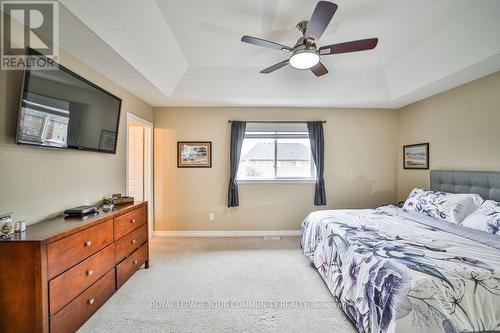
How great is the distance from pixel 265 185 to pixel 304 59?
245 cm

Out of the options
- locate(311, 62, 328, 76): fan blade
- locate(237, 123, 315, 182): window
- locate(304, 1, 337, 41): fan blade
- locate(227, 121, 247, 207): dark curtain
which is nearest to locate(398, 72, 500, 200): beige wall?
locate(237, 123, 315, 182): window

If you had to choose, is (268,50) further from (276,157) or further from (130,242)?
(130,242)

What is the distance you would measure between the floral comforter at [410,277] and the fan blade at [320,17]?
1920 mm

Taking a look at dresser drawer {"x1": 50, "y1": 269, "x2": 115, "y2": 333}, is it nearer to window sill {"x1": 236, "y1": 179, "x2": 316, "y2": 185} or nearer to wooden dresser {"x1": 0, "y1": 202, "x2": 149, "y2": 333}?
wooden dresser {"x1": 0, "y1": 202, "x2": 149, "y2": 333}

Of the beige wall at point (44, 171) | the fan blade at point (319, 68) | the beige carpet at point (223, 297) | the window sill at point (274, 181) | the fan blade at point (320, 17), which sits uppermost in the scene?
the fan blade at point (320, 17)

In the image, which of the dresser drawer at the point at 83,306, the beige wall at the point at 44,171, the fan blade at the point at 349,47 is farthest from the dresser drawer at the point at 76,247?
the fan blade at the point at 349,47

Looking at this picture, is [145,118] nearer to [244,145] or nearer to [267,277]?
[244,145]

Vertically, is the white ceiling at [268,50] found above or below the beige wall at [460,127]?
above

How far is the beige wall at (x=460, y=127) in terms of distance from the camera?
256 centimetres

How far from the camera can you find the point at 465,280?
130 centimetres

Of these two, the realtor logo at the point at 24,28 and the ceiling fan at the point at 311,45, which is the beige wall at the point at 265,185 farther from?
the realtor logo at the point at 24,28

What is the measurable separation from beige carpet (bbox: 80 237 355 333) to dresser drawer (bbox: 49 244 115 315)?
1.29 feet

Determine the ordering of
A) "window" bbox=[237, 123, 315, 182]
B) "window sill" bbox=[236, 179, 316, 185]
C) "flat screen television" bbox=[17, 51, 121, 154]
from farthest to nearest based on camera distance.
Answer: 1. "window" bbox=[237, 123, 315, 182]
2. "window sill" bbox=[236, 179, 316, 185]
3. "flat screen television" bbox=[17, 51, 121, 154]

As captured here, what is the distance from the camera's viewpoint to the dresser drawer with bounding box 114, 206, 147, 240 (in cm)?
222
